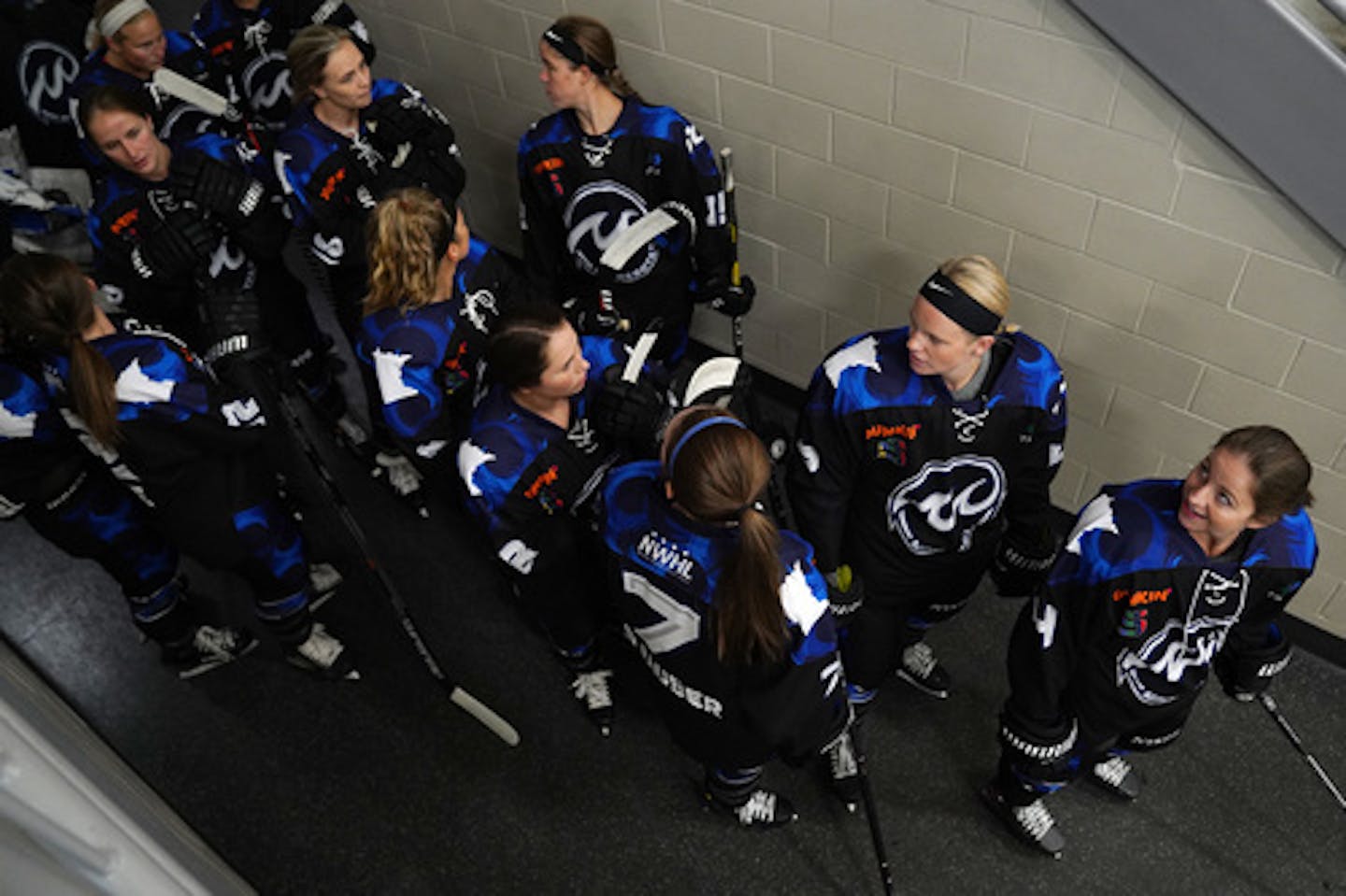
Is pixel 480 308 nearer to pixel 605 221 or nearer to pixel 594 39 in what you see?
pixel 605 221

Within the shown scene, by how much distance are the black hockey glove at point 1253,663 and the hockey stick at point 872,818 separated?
2.95 ft

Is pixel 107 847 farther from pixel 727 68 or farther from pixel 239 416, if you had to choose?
pixel 727 68

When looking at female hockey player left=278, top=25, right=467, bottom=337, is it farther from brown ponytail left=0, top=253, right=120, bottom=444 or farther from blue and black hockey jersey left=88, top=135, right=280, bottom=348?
brown ponytail left=0, top=253, right=120, bottom=444

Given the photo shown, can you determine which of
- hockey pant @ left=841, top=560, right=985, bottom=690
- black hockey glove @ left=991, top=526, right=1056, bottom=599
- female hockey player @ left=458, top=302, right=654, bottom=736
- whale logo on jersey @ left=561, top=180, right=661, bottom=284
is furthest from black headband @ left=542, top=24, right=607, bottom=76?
black hockey glove @ left=991, top=526, right=1056, bottom=599

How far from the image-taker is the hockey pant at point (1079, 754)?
7.66ft

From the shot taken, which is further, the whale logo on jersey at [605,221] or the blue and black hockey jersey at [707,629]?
the whale logo on jersey at [605,221]

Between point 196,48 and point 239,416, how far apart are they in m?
1.84

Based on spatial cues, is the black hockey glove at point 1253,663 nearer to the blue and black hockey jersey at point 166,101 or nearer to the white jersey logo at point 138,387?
the white jersey logo at point 138,387

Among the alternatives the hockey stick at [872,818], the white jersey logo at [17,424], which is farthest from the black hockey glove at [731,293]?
the white jersey logo at [17,424]

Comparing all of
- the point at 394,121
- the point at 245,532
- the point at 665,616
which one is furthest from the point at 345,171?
the point at 665,616

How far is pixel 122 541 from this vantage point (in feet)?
9.41

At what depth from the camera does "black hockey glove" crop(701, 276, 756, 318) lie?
3092mm

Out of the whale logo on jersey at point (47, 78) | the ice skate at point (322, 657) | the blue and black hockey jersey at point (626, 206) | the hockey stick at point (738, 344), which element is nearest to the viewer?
the hockey stick at point (738, 344)

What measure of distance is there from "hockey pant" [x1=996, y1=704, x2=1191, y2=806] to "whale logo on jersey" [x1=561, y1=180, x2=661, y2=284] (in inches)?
67.5
